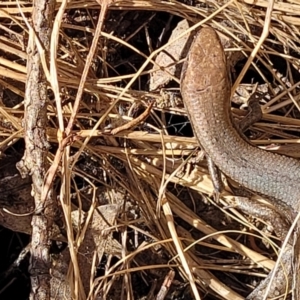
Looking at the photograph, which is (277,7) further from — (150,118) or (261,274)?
(261,274)

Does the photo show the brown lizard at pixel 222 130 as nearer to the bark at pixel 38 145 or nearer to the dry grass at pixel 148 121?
the dry grass at pixel 148 121

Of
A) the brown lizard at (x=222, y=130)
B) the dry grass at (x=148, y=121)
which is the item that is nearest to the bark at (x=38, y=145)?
the dry grass at (x=148, y=121)

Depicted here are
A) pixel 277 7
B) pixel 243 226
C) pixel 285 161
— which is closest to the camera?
pixel 285 161

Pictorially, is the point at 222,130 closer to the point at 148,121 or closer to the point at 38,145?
the point at 148,121

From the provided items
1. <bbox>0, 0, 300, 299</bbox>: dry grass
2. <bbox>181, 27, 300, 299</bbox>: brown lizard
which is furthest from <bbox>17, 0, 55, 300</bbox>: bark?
<bbox>181, 27, 300, 299</bbox>: brown lizard

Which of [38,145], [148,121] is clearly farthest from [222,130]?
[38,145]

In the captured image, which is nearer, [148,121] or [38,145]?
[38,145]

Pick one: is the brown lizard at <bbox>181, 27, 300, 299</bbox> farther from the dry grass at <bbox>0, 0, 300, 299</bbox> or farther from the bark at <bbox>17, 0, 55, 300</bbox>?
the bark at <bbox>17, 0, 55, 300</bbox>

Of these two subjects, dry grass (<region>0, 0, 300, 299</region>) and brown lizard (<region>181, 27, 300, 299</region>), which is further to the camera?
dry grass (<region>0, 0, 300, 299</region>)

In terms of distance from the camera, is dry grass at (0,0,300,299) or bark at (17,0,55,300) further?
dry grass at (0,0,300,299)

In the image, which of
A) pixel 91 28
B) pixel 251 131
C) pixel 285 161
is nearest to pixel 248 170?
pixel 285 161

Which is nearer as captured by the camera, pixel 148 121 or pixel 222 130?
pixel 222 130
